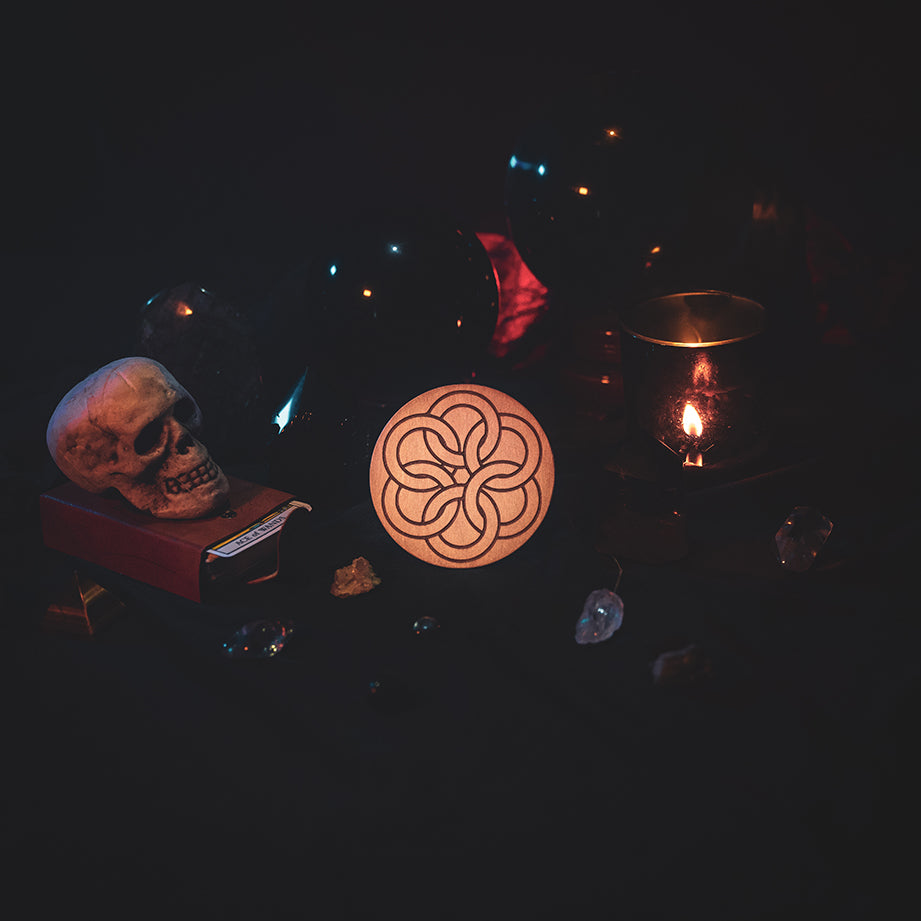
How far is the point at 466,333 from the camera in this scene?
6.54 feet

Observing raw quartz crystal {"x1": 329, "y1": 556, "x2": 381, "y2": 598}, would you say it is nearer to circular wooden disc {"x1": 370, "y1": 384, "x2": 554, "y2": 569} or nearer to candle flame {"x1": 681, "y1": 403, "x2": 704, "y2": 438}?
circular wooden disc {"x1": 370, "y1": 384, "x2": 554, "y2": 569}

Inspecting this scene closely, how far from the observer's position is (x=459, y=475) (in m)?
1.62

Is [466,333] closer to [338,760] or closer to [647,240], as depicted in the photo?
[647,240]

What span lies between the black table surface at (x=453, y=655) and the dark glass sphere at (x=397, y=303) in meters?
0.34

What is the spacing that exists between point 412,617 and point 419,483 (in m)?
0.26

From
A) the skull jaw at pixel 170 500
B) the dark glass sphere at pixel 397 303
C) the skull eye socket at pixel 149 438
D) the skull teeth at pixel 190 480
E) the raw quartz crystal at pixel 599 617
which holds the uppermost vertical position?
the dark glass sphere at pixel 397 303

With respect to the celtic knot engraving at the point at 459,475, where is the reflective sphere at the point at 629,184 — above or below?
above

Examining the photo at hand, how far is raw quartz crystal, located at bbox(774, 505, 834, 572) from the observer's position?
1.60m

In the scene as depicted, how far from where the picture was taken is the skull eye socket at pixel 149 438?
1653 mm

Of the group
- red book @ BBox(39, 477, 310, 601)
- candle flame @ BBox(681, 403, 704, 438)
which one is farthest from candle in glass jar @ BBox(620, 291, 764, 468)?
red book @ BBox(39, 477, 310, 601)

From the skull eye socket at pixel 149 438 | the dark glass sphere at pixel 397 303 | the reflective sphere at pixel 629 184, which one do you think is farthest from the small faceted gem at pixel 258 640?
the reflective sphere at pixel 629 184

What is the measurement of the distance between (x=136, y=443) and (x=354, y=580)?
516 millimetres

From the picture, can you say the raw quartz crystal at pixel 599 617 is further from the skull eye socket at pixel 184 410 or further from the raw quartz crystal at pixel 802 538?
the skull eye socket at pixel 184 410

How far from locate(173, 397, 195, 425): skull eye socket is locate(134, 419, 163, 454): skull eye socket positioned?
78 mm
